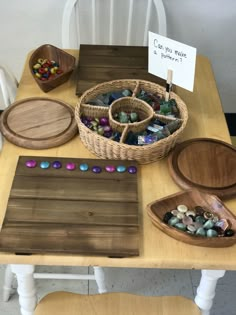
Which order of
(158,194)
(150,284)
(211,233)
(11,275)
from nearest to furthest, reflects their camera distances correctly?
(211,233), (158,194), (11,275), (150,284)

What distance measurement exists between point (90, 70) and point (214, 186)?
55 cm

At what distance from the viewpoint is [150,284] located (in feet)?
5.37

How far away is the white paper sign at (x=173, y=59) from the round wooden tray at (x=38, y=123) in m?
0.26

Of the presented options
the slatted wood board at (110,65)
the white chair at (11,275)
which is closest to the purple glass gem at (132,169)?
the slatted wood board at (110,65)

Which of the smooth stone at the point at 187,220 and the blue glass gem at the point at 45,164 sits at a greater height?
the blue glass gem at the point at 45,164

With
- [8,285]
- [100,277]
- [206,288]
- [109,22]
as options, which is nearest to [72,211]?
[206,288]

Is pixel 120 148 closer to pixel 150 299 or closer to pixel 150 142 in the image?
pixel 150 142

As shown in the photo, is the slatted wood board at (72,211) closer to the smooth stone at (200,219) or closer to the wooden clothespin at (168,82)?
the smooth stone at (200,219)

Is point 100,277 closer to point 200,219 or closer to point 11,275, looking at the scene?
point 11,275

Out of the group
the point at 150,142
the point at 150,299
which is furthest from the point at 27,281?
the point at 150,142

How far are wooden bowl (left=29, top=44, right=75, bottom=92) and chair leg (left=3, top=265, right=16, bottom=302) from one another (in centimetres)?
63

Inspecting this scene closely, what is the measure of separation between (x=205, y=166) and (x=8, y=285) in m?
0.86

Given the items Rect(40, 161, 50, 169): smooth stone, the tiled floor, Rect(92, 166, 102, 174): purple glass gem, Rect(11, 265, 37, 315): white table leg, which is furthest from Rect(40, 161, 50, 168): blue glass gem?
the tiled floor

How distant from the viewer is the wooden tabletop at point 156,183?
0.86 metres
